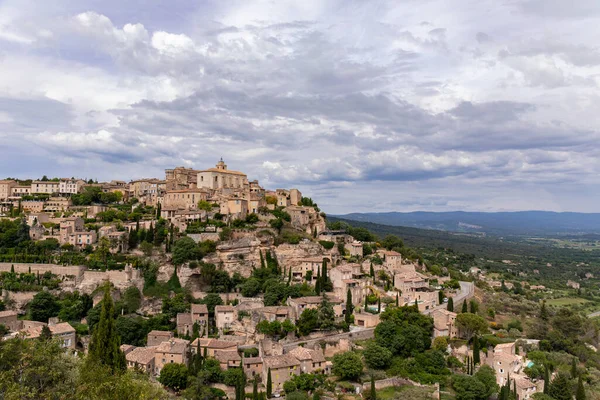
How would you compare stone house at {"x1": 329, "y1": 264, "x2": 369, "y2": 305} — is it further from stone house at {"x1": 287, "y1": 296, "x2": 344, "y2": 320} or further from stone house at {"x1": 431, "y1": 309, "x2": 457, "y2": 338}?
stone house at {"x1": 431, "y1": 309, "x2": 457, "y2": 338}

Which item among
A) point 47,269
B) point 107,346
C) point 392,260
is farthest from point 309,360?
point 47,269

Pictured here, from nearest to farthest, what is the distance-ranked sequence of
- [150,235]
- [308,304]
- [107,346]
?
[107,346], [308,304], [150,235]

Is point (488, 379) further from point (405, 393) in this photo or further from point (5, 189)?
point (5, 189)

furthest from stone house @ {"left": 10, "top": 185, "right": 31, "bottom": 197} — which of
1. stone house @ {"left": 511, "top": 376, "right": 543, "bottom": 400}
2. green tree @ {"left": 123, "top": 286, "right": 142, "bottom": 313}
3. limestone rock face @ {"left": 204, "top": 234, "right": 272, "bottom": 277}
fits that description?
stone house @ {"left": 511, "top": 376, "right": 543, "bottom": 400}

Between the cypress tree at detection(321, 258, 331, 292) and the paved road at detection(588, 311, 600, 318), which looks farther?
the paved road at detection(588, 311, 600, 318)

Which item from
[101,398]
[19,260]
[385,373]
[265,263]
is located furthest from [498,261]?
[101,398]

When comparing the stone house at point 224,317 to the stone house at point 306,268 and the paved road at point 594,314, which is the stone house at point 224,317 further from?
the paved road at point 594,314
